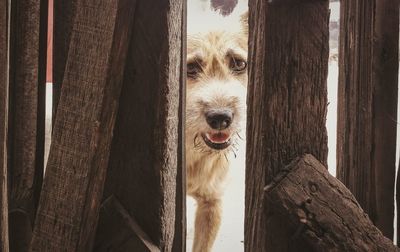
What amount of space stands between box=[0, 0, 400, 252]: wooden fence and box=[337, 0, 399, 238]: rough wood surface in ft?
1.66

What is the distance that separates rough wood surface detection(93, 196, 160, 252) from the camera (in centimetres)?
132

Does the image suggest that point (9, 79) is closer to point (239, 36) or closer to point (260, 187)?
point (260, 187)

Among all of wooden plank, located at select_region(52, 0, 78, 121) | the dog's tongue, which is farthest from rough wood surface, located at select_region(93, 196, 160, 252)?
the dog's tongue

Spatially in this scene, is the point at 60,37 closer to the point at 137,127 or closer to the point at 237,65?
the point at 137,127

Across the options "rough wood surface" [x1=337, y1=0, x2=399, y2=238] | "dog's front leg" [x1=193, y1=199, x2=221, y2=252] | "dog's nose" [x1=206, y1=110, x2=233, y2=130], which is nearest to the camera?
"rough wood surface" [x1=337, y1=0, x2=399, y2=238]

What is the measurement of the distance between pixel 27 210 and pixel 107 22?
63 cm

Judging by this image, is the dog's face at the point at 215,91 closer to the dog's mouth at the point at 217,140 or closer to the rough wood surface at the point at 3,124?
the dog's mouth at the point at 217,140

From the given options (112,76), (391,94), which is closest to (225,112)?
(391,94)

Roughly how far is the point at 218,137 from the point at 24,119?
1.79 meters

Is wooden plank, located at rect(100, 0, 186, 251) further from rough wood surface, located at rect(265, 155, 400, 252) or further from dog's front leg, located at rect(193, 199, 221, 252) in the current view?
dog's front leg, located at rect(193, 199, 221, 252)

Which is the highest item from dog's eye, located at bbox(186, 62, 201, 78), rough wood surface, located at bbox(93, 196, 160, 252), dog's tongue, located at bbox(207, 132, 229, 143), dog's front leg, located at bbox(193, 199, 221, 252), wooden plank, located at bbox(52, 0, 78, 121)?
dog's eye, located at bbox(186, 62, 201, 78)

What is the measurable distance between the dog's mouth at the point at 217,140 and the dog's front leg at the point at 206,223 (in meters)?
0.78

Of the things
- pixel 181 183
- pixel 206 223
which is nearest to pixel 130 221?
pixel 181 183

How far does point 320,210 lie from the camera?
118 cm
